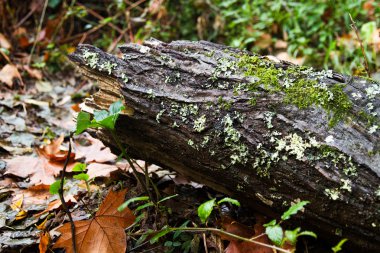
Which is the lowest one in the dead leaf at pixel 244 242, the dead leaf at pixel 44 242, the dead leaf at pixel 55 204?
the dead leaf at pixel 55 204

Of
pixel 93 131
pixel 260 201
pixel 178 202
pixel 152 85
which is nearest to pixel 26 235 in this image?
pixel 93 131

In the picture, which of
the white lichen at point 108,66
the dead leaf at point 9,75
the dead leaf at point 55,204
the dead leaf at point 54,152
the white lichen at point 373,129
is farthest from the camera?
the dead leaf at point 9,75

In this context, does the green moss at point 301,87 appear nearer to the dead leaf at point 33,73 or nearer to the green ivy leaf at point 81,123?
the green ivy leaf at point 81,123

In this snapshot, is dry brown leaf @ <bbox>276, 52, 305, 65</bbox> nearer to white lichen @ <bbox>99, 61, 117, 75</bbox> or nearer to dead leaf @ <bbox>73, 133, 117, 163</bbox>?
dead leaf @ <bbox>73, 133, 117, 163</bbox>

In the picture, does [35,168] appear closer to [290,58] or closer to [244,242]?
[244,242]

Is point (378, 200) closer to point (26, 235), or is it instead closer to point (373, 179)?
point (373, 179)

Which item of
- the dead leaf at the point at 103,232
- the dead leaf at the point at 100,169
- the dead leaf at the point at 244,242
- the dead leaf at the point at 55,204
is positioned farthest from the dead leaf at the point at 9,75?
the dead leaf at the point at 244,242

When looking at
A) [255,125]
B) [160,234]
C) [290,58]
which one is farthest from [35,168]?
[290,58]
